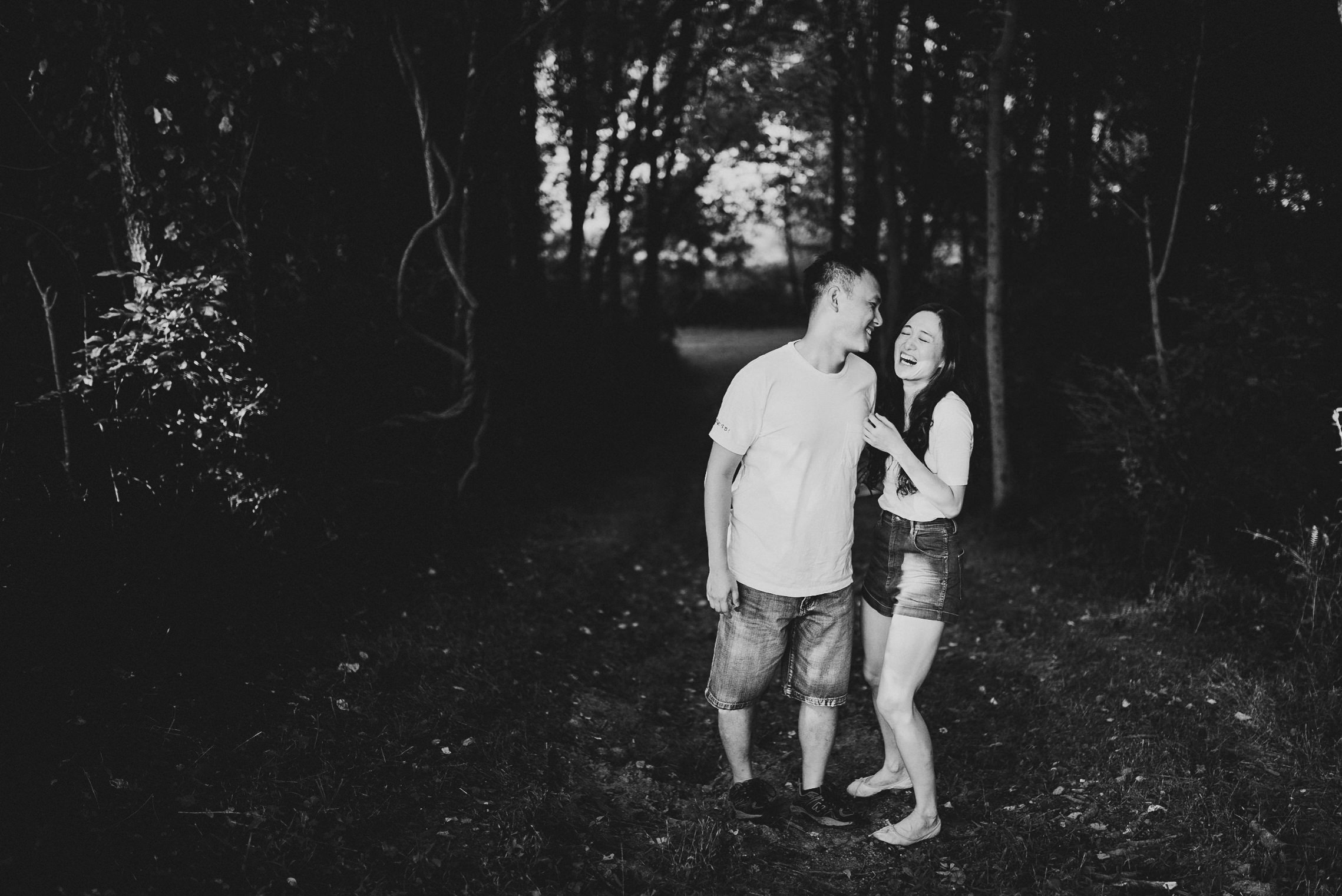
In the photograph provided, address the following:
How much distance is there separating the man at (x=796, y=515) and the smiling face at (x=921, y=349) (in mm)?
144

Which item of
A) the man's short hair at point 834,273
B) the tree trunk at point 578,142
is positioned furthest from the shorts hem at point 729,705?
the tree trunk at point 578,142

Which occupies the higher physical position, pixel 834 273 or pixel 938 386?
pixel 834 273

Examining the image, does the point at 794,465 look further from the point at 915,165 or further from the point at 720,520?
the point at 915,165

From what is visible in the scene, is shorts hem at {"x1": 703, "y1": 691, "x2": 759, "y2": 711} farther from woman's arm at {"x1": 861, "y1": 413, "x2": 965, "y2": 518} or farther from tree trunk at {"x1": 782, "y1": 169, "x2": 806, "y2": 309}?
tree trunk at {"x1": 782, "y1": 169, "x2": 806, "y2": 309}

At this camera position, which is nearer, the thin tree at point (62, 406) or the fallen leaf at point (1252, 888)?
the fallen leaf at point (1252, 888)

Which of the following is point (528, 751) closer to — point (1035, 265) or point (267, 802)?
point (267, 802)

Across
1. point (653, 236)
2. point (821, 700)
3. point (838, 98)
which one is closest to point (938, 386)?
point (821, 700)

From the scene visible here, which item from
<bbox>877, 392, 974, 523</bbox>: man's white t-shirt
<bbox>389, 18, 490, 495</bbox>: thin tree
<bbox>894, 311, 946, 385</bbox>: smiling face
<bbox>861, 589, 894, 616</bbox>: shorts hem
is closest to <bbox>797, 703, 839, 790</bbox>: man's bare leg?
<bbox>861, 589, 894, 616</bbox>: shorts hem

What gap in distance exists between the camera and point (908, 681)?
324 cm

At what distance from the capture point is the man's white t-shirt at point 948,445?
10.3 ft

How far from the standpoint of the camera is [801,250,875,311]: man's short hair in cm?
319

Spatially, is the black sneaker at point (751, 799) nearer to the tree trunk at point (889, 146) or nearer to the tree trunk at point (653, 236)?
the tree trunk at point (889, 146)

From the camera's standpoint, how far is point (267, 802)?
3244 mm

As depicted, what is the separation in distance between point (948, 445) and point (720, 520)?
36.6 inches
